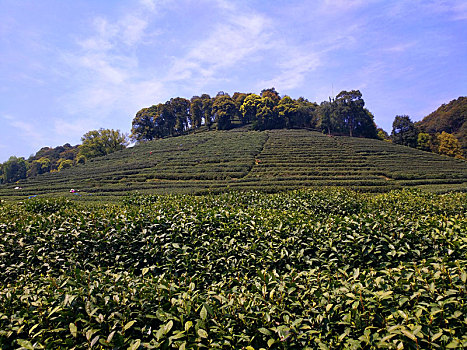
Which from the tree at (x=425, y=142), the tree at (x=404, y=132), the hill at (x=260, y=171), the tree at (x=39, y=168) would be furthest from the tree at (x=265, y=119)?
the tree at (x=39, y=168)

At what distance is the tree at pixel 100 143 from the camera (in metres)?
67.4

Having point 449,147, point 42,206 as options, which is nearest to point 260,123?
point 449,147

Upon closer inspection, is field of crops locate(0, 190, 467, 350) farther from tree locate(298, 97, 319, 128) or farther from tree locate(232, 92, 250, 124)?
tree locate(232, 92, 250, 124)

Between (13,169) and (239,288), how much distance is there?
A: 95798 mm

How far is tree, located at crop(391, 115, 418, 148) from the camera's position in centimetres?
5915

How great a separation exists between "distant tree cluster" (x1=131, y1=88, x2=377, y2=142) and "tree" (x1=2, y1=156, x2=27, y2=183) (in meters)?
34.0

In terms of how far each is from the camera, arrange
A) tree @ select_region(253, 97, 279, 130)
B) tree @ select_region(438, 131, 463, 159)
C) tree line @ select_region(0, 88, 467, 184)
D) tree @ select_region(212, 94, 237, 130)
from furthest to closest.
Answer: tree @ select_region(212, 94, 237, 130) → tree @ select_region(253, 97, 279, 130) → tree line @ select_region(0, 88, 467, 184) → tree @ select_region(438, 131, 463, 159)

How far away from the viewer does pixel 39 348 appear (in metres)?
2.11

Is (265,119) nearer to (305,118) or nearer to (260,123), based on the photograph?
(260,123)

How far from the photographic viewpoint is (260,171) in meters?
34.2

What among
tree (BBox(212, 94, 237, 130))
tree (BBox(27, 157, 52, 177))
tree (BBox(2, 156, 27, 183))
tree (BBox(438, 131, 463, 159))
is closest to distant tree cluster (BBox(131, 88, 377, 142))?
tree (BBox(212, 94, 237, 130))

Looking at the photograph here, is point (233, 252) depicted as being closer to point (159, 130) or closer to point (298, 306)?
point (298, 306)

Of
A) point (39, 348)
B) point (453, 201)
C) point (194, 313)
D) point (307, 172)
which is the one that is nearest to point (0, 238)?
point (39, 348)

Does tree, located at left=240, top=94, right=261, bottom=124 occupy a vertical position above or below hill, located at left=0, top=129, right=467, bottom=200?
above
